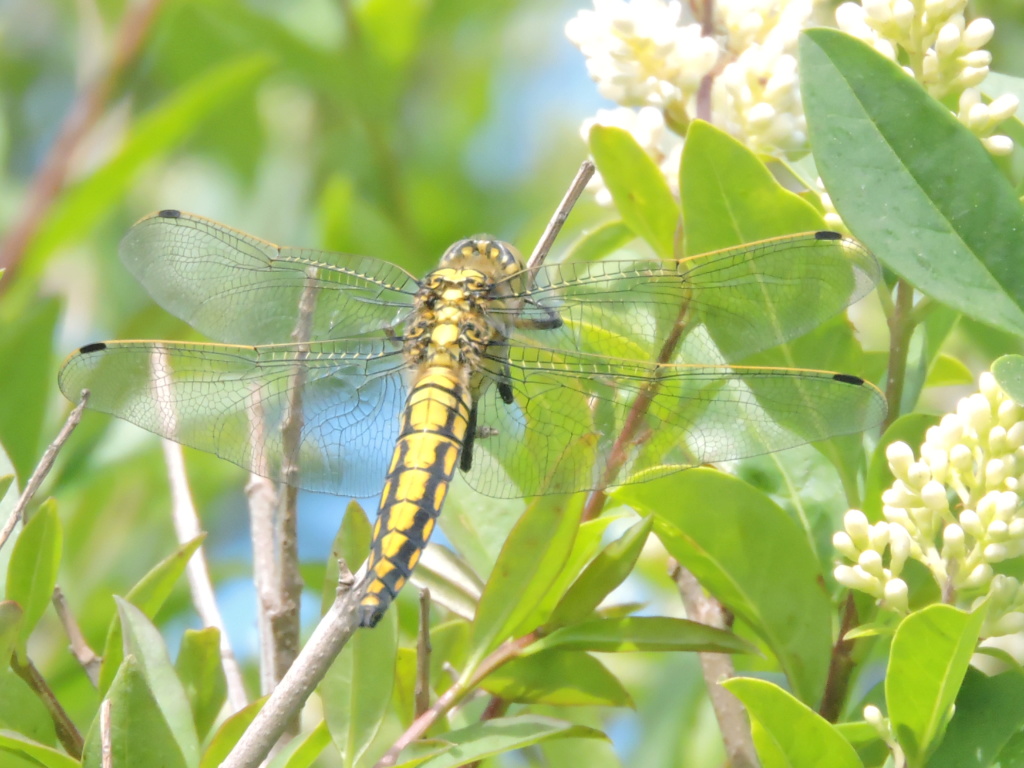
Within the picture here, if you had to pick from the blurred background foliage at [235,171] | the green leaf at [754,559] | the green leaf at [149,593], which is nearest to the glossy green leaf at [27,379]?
the blurred background foliage at [235,171]

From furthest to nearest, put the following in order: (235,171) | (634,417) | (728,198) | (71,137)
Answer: (235,171) < (71,137) < (634,417) < (728,198)

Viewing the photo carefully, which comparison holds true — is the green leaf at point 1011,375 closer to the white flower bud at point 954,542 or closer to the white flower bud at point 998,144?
the white flower bud at point 954,542

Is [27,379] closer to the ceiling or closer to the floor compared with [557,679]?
closer to the ceiling

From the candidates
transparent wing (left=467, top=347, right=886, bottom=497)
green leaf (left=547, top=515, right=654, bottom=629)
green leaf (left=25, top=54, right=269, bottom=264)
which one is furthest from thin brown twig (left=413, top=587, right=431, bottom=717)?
green leaf (left=25, top=54, right=269, bottom=264)


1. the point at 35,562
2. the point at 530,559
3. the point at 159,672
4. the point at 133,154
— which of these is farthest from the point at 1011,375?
the point at 133,154

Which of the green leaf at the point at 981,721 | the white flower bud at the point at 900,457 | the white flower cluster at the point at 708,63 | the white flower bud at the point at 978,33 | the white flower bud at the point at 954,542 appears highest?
the white flower cluster at the point at 708,63

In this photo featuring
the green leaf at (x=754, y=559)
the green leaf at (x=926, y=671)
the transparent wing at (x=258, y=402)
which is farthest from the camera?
the transparent wing at (x=258, y=402)

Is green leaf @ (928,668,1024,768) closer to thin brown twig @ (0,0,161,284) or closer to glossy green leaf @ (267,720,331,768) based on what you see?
glossy green leaf @ (267,720,331,768)

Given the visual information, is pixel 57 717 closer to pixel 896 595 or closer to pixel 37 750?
pixel 37 750
